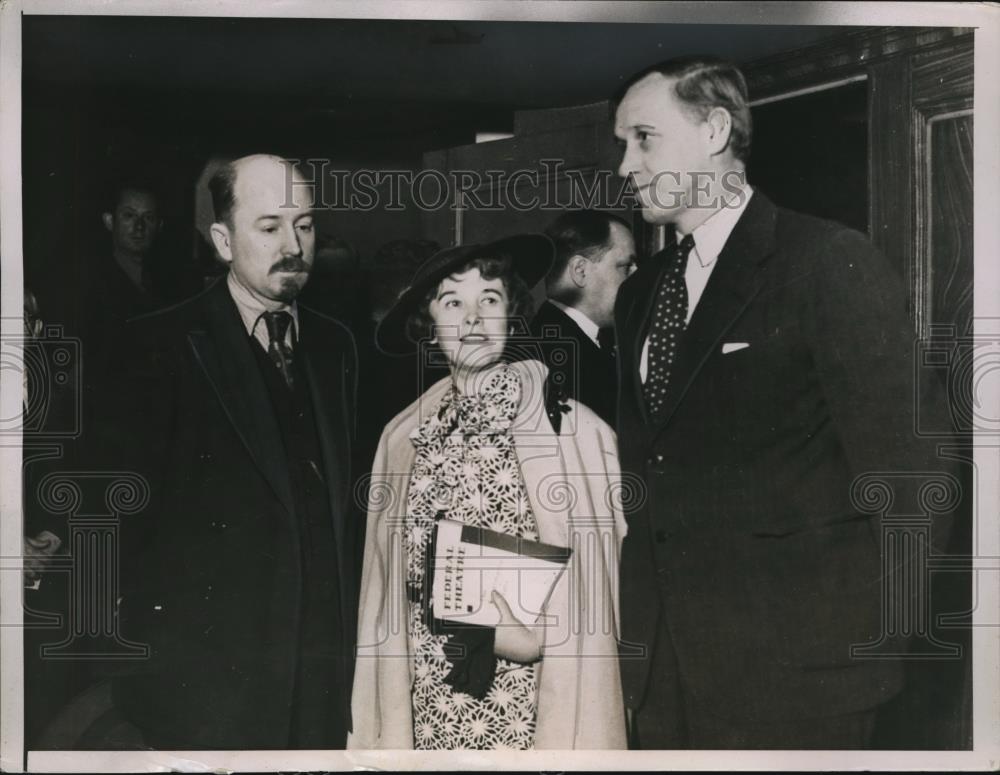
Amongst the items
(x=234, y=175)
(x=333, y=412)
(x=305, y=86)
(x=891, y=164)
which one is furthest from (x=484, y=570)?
(x=891, y=164)

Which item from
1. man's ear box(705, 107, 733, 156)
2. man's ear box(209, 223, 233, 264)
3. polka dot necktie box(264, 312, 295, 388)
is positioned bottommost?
polka dot necktie box(264, 312, 295, 388)

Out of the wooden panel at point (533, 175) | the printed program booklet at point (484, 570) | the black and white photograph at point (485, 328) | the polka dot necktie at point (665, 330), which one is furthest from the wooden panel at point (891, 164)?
the printed program booklet at point (484, 570)

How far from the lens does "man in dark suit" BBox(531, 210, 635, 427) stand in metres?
2.49

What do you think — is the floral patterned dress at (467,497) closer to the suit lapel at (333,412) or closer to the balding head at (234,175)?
the suit lapel at (333,412)

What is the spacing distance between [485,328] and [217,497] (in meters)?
0.83

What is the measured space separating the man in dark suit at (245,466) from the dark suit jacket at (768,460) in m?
0.79

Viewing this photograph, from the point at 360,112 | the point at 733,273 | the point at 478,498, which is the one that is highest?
the point at 360,112

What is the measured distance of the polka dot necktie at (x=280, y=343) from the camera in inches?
98.8

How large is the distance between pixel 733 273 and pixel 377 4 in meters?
1.16

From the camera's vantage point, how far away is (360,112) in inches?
98.3

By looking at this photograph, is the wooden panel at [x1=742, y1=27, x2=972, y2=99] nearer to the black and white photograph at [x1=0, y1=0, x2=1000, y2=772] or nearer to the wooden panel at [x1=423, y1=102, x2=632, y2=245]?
the black and white photograph at [x1=0, y1=0, x2=1000, y2=772]

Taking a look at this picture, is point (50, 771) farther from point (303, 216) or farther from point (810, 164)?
point (810, 164)

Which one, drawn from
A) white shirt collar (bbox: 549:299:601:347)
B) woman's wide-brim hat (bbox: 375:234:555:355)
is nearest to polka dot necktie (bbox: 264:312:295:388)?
woman's wide-brim hat (bbox: 375:234:555:355)

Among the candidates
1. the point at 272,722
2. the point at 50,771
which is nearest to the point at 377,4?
the point at 272,722
